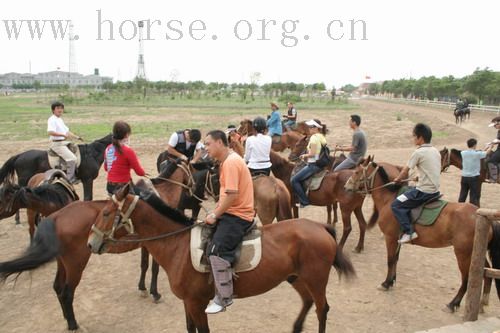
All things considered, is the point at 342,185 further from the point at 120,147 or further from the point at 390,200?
the point at 120,147

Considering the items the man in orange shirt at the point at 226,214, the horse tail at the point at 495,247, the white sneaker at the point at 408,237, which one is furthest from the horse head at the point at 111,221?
the horse tail at the point at 495,247

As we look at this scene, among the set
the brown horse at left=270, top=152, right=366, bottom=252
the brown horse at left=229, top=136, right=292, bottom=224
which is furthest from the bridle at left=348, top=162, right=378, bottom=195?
the brown horse at left=229, top=136, right=292, bottom=224

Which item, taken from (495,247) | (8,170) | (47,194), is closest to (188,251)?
(47,194)

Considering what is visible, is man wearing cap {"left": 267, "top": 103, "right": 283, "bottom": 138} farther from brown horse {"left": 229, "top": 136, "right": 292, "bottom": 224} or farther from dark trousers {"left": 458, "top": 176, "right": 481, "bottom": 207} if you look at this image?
brown horse {"left": 229, "top": 136, "right": 292, "bottom": 224}

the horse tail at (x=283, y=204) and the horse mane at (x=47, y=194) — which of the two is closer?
the horse mane at (x=47, y=194)

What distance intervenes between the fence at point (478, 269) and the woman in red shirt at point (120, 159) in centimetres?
461

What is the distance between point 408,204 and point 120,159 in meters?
4.43

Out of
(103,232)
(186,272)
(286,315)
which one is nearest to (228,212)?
(186,272)

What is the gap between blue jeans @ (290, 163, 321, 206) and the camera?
28.2 feet

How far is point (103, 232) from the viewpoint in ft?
13.8

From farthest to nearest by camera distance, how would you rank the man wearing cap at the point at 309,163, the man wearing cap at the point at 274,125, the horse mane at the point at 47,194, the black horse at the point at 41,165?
the man wearing cap at the point at 274,125 → the black horse at the point at 41,165 → the man wearing cap at the point at 309,163 → the horse mane at the point at 47,194

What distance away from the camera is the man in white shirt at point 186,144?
845cm

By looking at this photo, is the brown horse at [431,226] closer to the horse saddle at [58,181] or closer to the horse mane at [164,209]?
the horse mane at [164,209]

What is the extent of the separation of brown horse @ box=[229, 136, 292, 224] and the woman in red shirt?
2221 millimetres
